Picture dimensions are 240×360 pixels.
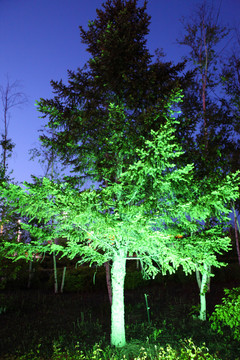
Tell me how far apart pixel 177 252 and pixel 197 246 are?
0.48 m

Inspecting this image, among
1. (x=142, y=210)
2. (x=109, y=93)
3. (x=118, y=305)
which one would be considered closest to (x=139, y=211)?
(x=142, y=210)

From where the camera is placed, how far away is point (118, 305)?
6.45m

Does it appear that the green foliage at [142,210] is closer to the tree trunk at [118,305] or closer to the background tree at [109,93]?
→ the tree trunk at [118,305]

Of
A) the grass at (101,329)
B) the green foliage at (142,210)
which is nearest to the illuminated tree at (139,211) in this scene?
the green foliage at (142,210)

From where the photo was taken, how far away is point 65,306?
11094 millimetres

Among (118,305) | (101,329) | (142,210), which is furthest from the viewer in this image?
(101,329)

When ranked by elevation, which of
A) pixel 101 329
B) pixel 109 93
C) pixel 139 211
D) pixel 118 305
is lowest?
pixel 101 329

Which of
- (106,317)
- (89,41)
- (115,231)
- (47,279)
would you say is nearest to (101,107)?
(89,41)

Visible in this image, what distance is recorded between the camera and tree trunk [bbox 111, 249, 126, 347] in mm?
6367

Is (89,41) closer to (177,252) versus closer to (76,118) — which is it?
(76,118)

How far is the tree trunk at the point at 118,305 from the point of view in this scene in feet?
20.9

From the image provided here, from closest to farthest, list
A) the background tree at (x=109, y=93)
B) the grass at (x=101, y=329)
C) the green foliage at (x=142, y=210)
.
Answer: the green foliage at (x=142, y=210)
the grass at (x=101, y=329)
the background tree at (x=109, y=93)

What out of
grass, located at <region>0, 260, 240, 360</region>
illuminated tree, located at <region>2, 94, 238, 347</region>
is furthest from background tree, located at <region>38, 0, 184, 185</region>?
grass, located at <region>0, 260, 240, 360</region>

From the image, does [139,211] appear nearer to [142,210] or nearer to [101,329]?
[142,210]
